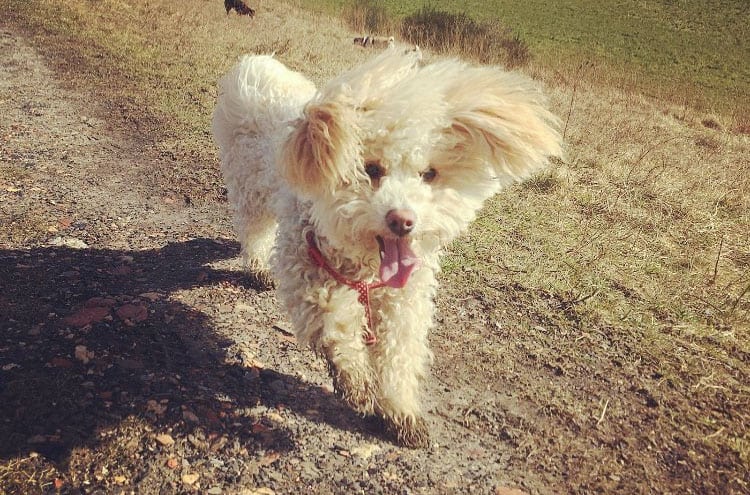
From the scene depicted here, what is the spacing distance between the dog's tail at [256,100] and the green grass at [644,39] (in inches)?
487

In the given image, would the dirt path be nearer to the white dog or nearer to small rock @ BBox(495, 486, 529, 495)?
small rock @ BBox(495, 486, 529, 495)

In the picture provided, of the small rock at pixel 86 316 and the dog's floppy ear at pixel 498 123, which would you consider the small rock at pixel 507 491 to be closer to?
the dog's floppy ear at pixel 498 123

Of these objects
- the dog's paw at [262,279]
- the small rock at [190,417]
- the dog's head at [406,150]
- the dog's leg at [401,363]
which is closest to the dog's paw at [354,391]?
the dog's leg at [401,363]

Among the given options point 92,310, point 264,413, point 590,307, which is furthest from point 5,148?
point 590,307

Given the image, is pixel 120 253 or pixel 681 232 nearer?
pixel 120 253

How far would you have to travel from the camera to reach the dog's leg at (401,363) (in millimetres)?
2988

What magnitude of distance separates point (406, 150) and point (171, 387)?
1.80 m

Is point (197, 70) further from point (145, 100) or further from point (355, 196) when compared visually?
point (355, 196)

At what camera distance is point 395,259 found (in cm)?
257

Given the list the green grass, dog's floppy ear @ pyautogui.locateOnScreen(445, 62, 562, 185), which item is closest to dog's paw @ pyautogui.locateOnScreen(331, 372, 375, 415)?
dog's floppy ear @ pyautogui.locateOnScreen(445, 62, 562, 185)

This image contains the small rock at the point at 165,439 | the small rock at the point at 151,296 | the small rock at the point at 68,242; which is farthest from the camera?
the small rock at the point at 68,242

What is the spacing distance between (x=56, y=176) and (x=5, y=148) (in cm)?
105

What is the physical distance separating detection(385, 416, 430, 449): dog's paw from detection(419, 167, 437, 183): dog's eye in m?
1.25

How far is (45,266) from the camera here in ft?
14.0
